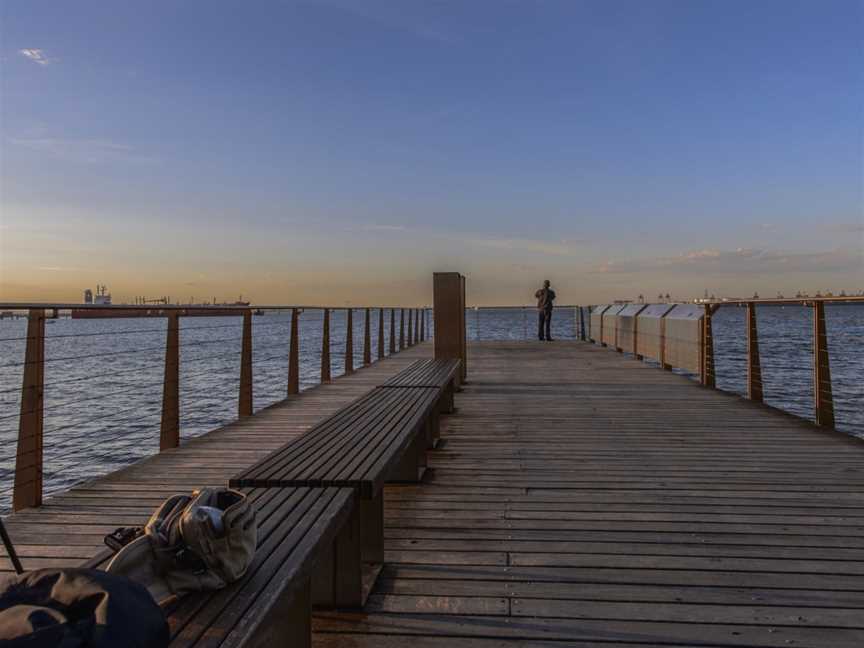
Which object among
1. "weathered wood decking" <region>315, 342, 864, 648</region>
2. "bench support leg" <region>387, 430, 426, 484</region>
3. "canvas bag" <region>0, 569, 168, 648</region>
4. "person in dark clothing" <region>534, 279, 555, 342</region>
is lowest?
"weathered wood decking" <region>315, 342, 864, 648</region>

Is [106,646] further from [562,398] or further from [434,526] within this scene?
[562,398]

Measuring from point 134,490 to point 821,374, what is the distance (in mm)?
5113

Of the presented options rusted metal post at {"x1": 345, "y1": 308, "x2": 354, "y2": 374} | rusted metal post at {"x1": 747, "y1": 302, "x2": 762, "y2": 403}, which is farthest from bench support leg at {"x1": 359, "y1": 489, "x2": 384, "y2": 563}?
rusted metal post at {"x1": 345, "y1": 308, "x2": 354, "y2": 374}

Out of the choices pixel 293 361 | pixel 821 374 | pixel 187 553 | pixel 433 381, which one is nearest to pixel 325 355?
pixel 293 361

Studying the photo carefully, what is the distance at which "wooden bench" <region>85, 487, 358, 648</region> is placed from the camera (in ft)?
3.76

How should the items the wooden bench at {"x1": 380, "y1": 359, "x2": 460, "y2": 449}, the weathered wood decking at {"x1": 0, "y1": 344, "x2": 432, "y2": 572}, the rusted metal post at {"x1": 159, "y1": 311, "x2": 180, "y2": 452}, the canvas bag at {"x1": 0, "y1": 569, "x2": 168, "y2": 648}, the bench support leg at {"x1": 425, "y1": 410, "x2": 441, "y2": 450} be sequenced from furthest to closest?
1. the wooden bench at {"x1": 380, "y1": 359, "x2": 460, "y2": 449}
2. the rusted metal post at {"x1": 159, "y1": 311, "x2": 180, "y2": 452}
3. the bench support leg at {"x1": 425, "y1": 410, "x2": 441, "y2": 450}
4. the weathered wood decking at {"x1": 0, "y1": 344, "x2": 432, "y2": 572}
5. the canvas bag at {"x1": 0, "y1": 569, "x2": 168, "y2": 648}

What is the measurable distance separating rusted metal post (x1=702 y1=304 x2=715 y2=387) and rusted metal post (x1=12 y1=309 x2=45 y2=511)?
6.73 m

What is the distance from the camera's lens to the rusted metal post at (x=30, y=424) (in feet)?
9.75

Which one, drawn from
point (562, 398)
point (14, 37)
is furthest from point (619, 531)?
point (14, 37)

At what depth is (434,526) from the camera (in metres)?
2.79

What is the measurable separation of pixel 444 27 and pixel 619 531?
36.7 feet

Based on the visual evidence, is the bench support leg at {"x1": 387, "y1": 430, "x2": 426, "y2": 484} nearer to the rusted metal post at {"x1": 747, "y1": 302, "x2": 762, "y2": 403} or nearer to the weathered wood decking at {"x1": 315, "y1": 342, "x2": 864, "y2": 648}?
the weathered wood decking at {"x1": 315, "y1": 342, "x2": 864, "y2": 648}

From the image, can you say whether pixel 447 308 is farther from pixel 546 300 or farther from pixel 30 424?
pixel 546 300

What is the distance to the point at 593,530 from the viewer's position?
8.88ft
